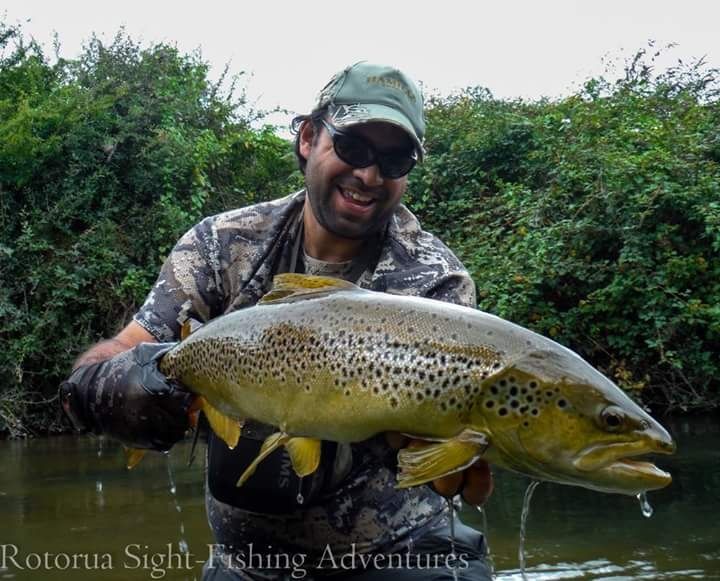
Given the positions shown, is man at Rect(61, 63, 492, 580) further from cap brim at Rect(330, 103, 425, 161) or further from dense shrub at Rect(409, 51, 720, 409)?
dense shrub at Rect(409, 51, 720, 409)

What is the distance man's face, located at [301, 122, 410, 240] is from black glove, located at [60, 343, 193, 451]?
934 mm

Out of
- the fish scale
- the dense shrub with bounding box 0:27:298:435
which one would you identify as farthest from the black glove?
the dense shrub with bounding box 0:27:298:435

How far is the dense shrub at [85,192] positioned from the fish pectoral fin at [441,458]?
1085 centimetres

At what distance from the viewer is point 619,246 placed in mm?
11266

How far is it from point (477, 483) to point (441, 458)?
54cm

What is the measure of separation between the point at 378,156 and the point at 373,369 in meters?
1.38

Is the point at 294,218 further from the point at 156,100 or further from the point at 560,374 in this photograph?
the point at 156,100

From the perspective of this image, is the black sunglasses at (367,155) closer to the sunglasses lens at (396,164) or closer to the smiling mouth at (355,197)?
the sunglasses lens at (396,164)

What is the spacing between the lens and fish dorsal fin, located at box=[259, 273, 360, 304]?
2.88 m

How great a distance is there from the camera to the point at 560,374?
7.92ft

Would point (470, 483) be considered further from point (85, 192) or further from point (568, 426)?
point (85, 192)

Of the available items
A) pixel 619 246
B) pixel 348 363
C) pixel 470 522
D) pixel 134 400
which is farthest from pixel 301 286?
pixel 619 246

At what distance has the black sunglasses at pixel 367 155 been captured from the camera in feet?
12.2

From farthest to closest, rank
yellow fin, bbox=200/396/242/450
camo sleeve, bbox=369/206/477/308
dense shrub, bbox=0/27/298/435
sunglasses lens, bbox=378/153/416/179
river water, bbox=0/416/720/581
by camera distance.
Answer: dense shrub, bbox=0/27/298/435 < river water, bbox=0/416/720/581 < camo sleeve, bbox=369/206/477/308 < sunglasses lens, bbox=378/153/416/179 < yellow fin, bbox=200/396/242/450
